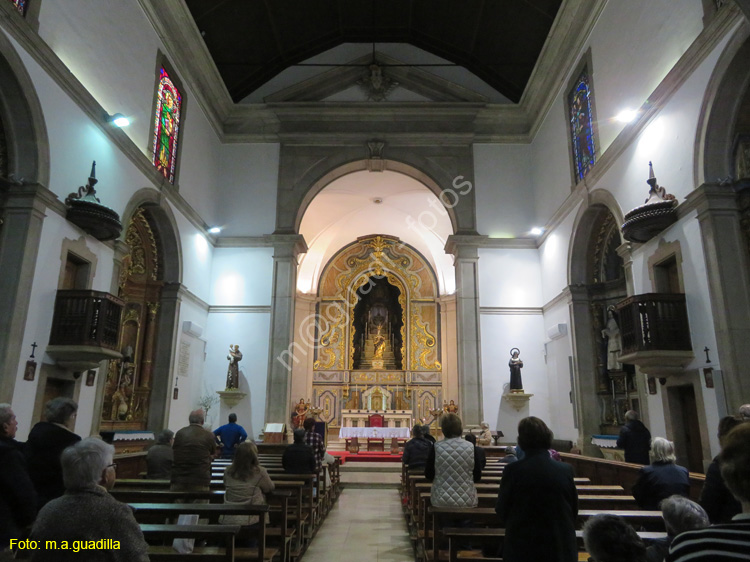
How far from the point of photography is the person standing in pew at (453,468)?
4.32m

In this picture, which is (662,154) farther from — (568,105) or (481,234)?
(481,234)

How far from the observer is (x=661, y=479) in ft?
13.5

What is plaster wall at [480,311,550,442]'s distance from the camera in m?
12.8

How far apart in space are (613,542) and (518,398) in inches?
432

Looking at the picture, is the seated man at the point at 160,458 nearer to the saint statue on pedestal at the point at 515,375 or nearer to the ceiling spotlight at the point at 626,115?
the ceiling spotlight at the point at 626,115

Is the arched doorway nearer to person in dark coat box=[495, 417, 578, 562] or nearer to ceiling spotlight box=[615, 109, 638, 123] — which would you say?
ceiling spotlight box=[615, 109, 638, 123]

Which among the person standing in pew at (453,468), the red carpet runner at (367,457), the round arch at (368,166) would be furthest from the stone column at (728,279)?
the red carpet runner at (367,457)

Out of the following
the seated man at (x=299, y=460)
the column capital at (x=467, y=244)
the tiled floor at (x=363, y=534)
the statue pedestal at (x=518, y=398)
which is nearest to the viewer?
the tiled floor at (x=363, y=534)

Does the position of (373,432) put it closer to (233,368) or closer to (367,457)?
(367,457)

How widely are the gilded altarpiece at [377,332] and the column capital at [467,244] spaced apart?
7336 mm

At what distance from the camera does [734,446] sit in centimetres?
173

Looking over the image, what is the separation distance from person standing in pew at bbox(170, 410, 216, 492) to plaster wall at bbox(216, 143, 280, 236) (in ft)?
30.8

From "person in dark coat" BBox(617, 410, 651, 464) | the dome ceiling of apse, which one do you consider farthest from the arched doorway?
the dome ceiling of apse

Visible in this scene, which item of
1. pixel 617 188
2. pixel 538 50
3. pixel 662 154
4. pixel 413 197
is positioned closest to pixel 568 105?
pixel 538 50
